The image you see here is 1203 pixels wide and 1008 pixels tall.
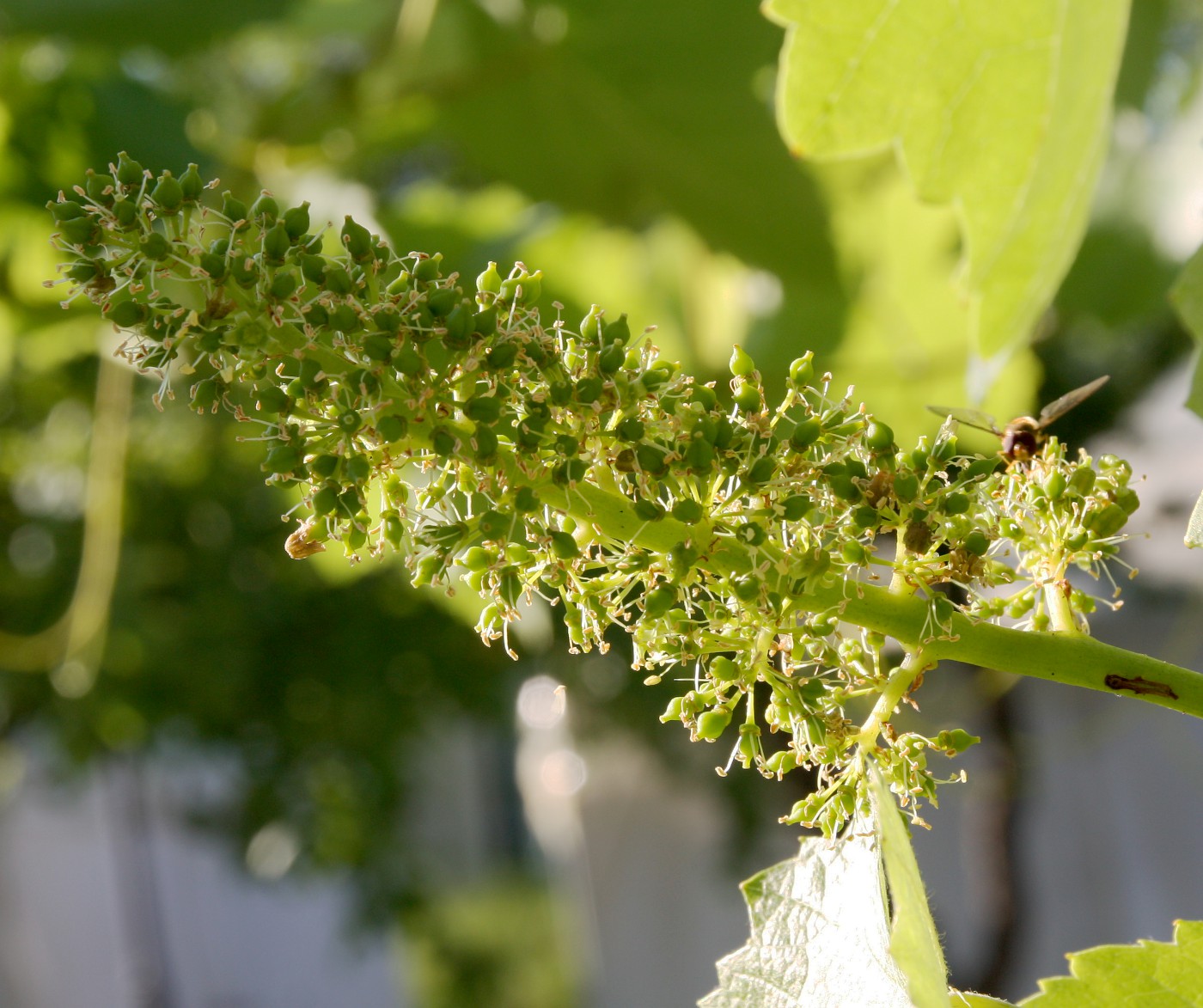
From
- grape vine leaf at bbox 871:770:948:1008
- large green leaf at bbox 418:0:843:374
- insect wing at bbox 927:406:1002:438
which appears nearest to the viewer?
grape vine leaf at bbox 871:770:948:1008

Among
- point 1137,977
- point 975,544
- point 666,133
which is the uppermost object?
point 666,133

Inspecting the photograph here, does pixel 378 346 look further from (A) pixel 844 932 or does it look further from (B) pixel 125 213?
(A) pixel 844 932

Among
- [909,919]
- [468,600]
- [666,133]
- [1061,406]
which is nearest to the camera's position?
[909,919]

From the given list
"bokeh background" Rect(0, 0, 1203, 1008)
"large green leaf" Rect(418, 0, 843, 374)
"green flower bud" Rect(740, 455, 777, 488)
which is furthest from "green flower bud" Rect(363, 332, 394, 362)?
"large green leaf" Rect(418, 0, 843, 374)

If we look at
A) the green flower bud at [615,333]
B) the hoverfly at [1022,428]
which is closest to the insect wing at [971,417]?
the hoverfly at [1022,428]

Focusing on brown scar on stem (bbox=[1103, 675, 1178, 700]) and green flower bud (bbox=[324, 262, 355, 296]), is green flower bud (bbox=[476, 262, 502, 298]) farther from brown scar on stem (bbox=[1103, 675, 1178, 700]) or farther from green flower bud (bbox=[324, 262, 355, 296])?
brown scar on stem (bbox=[1103, 675, 1178, 700])

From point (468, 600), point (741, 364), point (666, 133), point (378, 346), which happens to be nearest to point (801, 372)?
point (741, 364)
